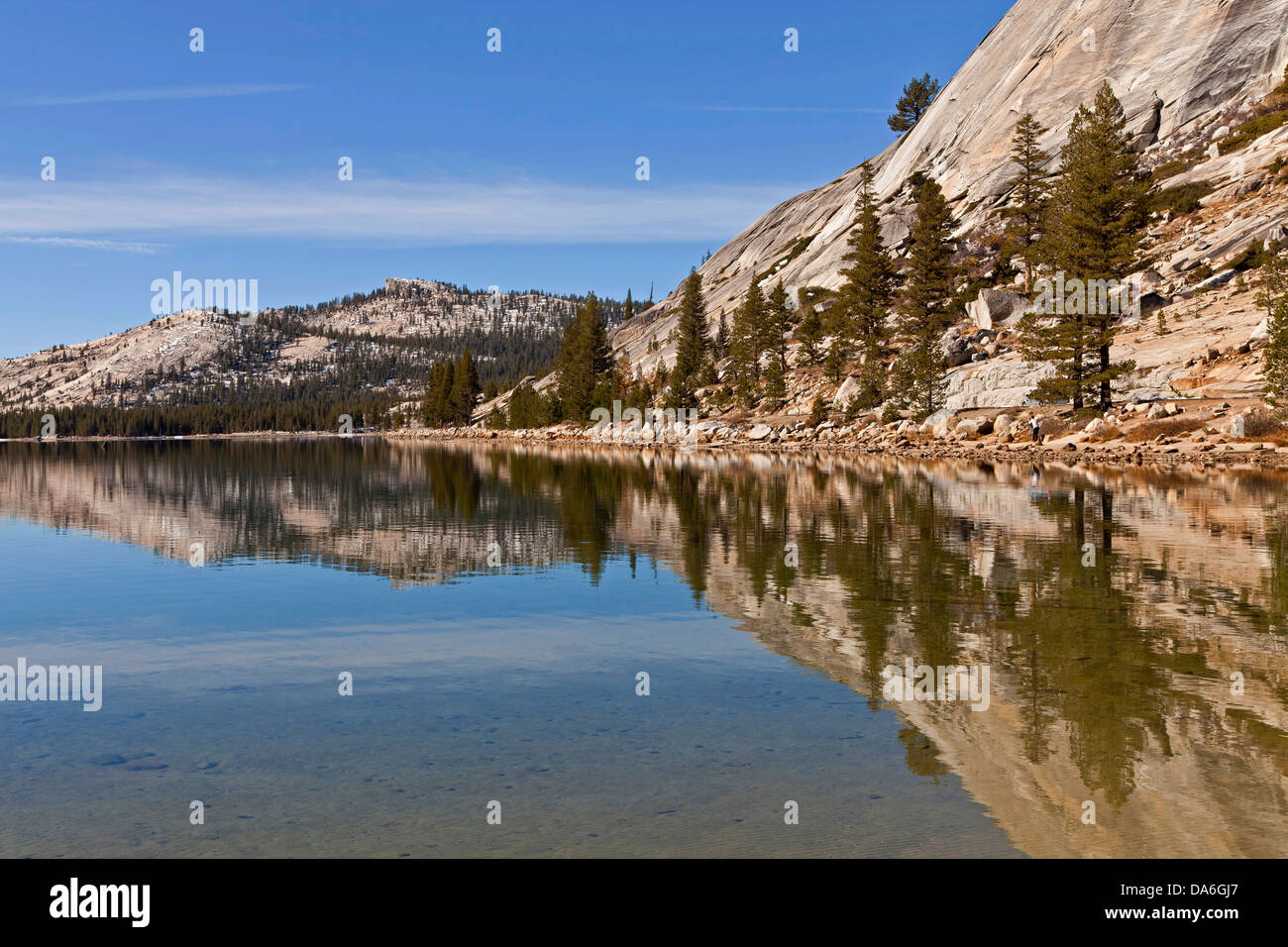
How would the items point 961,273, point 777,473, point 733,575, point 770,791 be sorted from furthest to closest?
point 961,273 → point 777,473 → point 733,575 → point 770,791

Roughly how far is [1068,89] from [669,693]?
368 ft

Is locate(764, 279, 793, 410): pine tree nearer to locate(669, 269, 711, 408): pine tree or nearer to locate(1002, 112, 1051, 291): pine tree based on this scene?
locate(669, 269, 711, 408): pine tree

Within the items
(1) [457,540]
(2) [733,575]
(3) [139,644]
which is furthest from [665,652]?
(1) [457,540]

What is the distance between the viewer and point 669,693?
1222 cm

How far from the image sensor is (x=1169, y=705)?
11.1 metres

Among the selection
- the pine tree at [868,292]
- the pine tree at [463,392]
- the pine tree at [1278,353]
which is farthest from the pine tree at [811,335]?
the pine tree at [463,392]

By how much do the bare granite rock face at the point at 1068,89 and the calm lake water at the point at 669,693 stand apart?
210ft

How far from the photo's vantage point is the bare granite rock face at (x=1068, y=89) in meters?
90.1

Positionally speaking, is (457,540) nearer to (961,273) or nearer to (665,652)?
(665,652)

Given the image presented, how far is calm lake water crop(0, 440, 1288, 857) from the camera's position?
26.9 feet

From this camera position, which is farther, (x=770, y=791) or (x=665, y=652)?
(x=665, y=652)

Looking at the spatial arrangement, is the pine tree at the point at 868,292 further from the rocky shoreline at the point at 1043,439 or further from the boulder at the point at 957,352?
the rocky shoreline at the point at 1043,439
